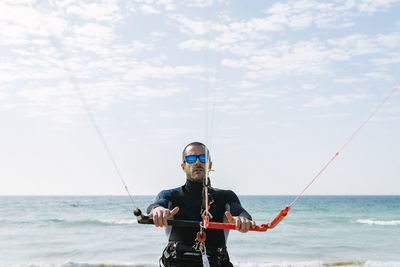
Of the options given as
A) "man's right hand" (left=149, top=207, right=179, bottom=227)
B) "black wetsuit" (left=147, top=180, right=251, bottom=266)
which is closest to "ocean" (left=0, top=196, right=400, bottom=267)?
"black wetsuit" (left=147, top=180, right=251, bottom=266)

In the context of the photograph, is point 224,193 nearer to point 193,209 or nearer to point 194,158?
point 193,209

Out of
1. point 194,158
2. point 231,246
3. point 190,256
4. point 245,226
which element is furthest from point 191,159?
point 231,246

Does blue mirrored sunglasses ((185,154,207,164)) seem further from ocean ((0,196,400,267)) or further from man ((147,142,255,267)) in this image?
ocean ((0,196,400,267))

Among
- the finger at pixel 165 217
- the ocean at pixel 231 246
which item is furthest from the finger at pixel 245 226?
the ocean at pixel 231 246

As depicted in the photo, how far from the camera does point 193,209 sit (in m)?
4.32

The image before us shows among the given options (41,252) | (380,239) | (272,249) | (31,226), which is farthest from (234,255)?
(31,226)

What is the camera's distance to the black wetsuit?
4150 millimetres

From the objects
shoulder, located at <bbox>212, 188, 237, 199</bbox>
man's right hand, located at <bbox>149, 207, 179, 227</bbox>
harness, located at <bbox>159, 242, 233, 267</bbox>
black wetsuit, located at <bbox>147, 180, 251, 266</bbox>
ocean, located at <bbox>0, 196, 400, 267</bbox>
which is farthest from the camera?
ocean, located at <bbox>0, 196, 400, 267</bbox>

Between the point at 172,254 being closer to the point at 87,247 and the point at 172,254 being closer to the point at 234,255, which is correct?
the point at 234,255

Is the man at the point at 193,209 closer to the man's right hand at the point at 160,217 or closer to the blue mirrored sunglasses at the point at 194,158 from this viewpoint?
the blue mirrored sunglasses at the point at 194,158

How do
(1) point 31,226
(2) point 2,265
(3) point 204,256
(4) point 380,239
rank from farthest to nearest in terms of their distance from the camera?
(1) point 31,226 → (4) point 380,239 → (2) point 2,265 → (3) point 204,256

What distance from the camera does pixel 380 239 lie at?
2562 centimetres

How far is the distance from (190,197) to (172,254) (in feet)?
1.87

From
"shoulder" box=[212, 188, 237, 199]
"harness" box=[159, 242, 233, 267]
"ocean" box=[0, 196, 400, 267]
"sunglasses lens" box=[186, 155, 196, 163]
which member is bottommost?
"ocean" box=[0, 196, 400, 267]
